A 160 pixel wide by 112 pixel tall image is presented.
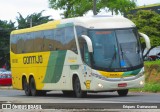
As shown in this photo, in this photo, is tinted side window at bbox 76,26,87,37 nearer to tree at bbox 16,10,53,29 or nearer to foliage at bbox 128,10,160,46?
foliage at bbox 128,10,160,46

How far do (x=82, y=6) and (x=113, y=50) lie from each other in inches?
1627

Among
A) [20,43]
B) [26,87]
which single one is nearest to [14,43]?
[20,43]

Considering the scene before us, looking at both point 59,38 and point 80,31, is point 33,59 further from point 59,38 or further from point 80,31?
point 80,31

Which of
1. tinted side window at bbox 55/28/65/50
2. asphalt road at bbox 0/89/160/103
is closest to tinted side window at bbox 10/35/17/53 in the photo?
tinted side window at bbox 55/28/65/50

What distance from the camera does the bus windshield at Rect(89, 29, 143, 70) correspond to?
26.2 m

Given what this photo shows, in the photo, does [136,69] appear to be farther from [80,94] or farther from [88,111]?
[88,111]

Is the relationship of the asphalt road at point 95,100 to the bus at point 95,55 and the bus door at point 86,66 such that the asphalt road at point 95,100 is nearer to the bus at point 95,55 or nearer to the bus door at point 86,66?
the bus at point 95,55

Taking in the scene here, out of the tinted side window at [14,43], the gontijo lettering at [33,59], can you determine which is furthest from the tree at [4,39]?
the gontijo lettering at [33,59]

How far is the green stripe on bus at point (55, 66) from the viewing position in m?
29.1

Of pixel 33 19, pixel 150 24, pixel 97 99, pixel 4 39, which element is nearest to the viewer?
pixel 97 99

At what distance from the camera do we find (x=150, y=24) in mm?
71125

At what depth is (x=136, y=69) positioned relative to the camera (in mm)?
26672

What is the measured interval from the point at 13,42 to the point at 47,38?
17.4 ft

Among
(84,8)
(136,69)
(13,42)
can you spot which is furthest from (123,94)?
(84,8)
